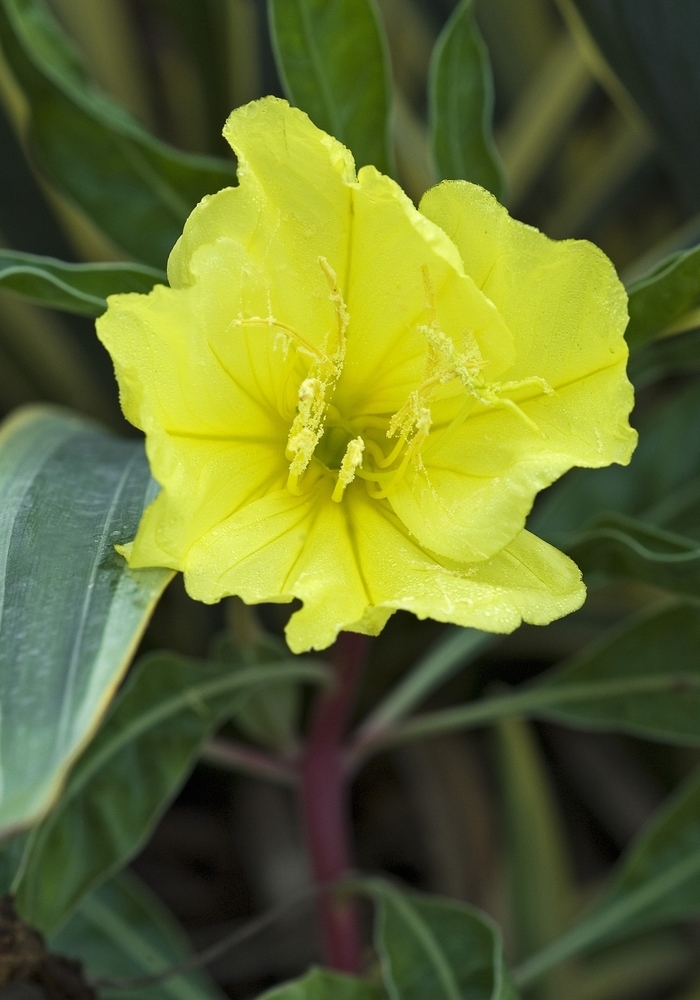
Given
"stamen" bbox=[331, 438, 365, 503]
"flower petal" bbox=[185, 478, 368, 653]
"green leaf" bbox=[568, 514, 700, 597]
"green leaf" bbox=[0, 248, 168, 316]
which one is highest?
"green leaf" bbox=[0, 248, 168, 316]

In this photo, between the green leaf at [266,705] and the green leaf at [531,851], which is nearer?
the green leaf at [266,705]

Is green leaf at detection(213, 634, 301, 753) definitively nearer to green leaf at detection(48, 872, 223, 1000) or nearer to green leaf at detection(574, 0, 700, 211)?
green leaf at detection(48, 872, 223, 1000)

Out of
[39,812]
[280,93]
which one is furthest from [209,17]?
[39,812]

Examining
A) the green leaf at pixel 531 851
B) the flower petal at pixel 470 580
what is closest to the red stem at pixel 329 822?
the green leaf at pixel 531 851

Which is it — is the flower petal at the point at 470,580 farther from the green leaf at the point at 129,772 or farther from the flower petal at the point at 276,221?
the green leaf at the point at 129,772

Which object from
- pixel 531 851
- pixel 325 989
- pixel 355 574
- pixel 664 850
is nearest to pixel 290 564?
pixel 355 574

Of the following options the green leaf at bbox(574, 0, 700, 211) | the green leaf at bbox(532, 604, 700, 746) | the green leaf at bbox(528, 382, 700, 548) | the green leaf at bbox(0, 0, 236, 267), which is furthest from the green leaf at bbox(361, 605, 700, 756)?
the green leaf at bbox(0, 0, 236, 267)

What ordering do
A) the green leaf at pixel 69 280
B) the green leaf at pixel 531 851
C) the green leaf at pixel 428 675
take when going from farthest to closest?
1. the green leaf at pixel 531 851
2. the green leaf at pixel 428 675
3. the green leaf at pixel 69 280
